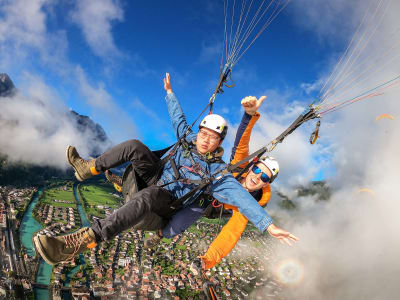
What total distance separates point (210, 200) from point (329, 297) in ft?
346

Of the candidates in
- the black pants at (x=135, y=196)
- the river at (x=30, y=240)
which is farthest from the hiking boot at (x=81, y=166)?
the river at (x=30, y=240)

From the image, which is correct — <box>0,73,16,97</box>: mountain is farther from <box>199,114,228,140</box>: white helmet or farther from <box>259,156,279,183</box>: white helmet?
<box>259,156,279,183</box>: white helmet

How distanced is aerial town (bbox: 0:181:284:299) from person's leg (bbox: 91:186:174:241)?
32.5 meters

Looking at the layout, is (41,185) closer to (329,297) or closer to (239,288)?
(239,288)

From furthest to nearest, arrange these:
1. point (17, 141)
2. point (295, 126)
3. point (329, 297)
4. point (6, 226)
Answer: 1. point (17, 141)
2. point (329, 297)
3. point (6, 226)
4. point (295, 126)

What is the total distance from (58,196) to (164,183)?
68.6m

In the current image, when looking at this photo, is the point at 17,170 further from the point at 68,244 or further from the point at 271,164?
the point at 271,164

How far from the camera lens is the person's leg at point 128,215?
2.37m

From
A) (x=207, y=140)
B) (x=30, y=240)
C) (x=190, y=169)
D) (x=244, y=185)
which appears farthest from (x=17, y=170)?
(x=244, y=185)

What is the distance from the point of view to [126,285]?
101 ft

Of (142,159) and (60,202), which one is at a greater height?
(60,202)

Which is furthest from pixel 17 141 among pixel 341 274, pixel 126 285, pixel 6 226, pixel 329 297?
pixel 341 274

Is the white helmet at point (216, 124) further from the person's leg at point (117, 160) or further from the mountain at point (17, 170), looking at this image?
the mountain at point (17, 170)

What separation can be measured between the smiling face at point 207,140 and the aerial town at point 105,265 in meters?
32.8
